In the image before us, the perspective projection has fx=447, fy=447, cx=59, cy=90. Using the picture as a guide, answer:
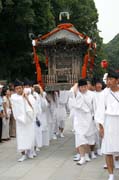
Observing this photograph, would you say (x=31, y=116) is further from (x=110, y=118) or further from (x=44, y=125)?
(x=110, y=118)

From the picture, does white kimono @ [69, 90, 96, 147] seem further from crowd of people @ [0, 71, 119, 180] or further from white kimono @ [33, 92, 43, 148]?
white kimono @ [33, 92, 43, 148]

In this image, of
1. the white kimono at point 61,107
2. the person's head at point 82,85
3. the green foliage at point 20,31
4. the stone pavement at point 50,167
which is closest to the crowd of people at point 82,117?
the person's head at point 82,85

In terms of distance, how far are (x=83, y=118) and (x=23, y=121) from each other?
137 centimetres

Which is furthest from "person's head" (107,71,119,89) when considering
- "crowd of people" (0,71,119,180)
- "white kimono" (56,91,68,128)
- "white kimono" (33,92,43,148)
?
"white kimono" (56,91,68,128)

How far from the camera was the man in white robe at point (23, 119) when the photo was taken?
10156mm

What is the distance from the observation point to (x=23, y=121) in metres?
10.1

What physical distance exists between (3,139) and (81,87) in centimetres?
501

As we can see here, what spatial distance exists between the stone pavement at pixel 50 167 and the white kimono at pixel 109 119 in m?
0.83

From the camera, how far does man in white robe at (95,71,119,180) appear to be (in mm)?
7625

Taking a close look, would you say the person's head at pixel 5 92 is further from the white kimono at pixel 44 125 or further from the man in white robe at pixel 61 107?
the white kimono at pixel 44 125

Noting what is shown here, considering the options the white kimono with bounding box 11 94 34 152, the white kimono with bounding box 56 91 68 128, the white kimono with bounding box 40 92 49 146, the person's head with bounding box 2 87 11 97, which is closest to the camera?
the white kimono with bounding box 11 94 34 152

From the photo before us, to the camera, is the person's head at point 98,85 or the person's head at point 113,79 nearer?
the person's head at point 113,79

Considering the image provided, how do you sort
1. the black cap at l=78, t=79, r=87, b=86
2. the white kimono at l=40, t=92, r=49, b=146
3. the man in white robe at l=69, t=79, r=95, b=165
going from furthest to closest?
the white kimono at l=40, t=92, r=49, b=146, the man in white robe at l=69, t=79, r=95, b=165, the black cap at l=78, t=79, r=87, b=86

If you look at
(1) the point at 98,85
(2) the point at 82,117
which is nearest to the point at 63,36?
(1) the point at 98,85
